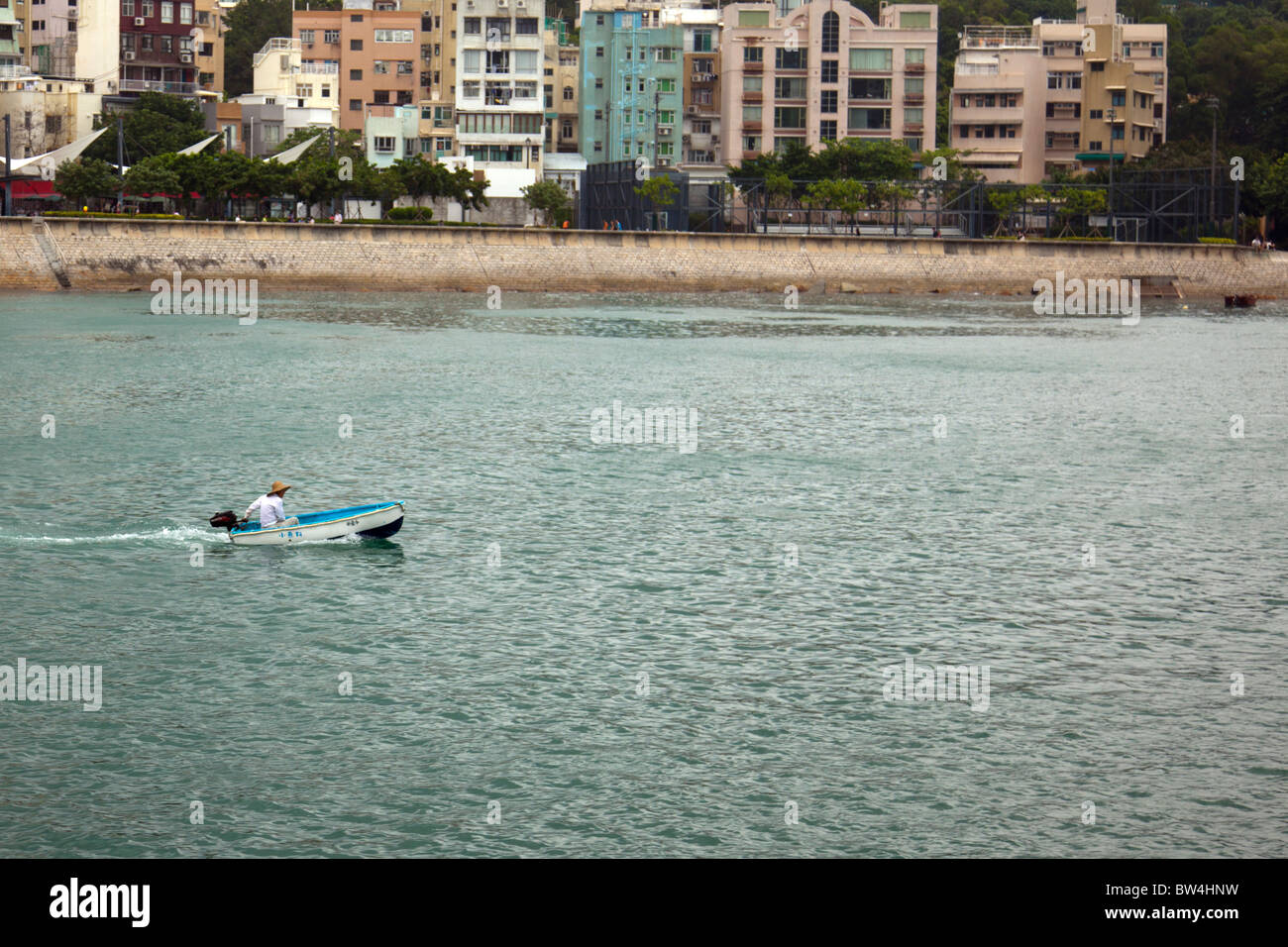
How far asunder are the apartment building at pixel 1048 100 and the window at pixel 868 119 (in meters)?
6.33

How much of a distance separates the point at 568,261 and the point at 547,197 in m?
18.3

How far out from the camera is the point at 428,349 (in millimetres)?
68250

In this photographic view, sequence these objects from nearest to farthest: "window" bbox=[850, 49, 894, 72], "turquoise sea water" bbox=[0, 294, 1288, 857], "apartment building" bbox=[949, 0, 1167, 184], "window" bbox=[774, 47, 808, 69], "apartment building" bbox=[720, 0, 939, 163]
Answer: "turquoise sea water" bbox=[0, 294, 1288, 857], "apartment building" bbox=[720, 0, 939, 163], "window" bbox=[774, 47, 808, 69], "window" bbox=[850, 49, 894, 72], "apartment building" bbox=[949, 0, 1167, 184]

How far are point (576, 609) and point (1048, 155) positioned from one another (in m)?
121

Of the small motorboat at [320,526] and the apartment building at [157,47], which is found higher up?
the apartment building at [157,47]

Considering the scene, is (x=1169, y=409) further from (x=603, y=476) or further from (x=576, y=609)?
(x=576, y=609)

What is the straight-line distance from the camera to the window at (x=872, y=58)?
131625 mm

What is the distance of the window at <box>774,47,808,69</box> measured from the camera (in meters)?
131

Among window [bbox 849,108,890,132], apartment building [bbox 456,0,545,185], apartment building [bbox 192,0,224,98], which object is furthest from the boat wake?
apartment building [bbox 192,0,224,98]

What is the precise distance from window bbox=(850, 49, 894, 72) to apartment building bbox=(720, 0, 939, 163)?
3.2 inches

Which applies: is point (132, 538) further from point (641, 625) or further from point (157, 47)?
point (157, 47)

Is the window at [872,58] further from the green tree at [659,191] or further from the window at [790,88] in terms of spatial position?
the green tree at [659,191]

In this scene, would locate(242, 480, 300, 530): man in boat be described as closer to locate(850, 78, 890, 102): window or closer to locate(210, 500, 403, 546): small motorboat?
locate(210, 500, 403, 546): small motorboat

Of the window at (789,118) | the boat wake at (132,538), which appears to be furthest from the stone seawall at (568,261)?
the boat wake at (132,538)
